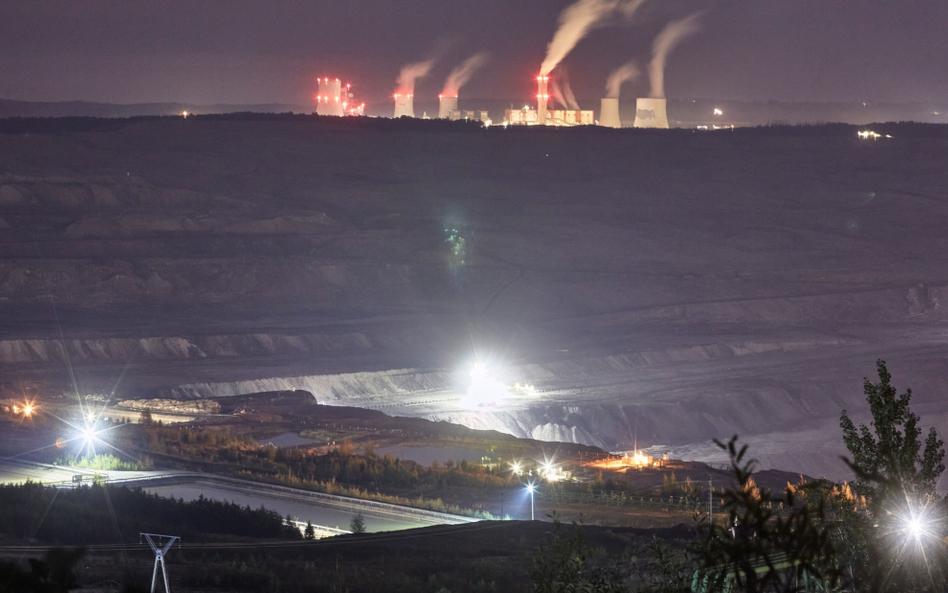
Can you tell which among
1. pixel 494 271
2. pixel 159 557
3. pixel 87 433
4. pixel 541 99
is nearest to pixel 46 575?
pixel 159 557

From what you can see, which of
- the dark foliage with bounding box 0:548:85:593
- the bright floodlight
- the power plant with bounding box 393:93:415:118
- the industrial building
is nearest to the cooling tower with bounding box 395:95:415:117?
the power plant with bounding box 393:93:415:118

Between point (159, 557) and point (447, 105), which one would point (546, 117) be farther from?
point (159, 557)

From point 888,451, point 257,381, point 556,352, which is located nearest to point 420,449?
point 257,381

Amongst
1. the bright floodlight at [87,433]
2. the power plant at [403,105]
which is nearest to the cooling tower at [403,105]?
the power plant at [403,105]

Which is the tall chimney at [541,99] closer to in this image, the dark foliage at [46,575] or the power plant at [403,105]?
the power plant at [403,105]

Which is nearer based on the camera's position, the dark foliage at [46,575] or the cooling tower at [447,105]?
the dark foliage at [46,575]
